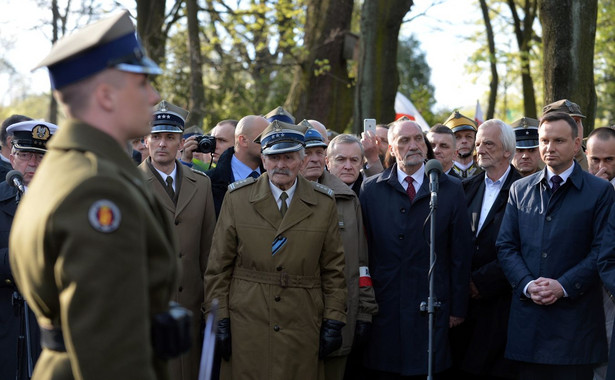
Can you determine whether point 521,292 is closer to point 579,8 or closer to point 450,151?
point 450,151

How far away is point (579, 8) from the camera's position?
9.88 meters

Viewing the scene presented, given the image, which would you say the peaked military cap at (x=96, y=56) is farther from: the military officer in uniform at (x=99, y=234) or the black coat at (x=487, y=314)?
the black coat at (x=487, y=314)

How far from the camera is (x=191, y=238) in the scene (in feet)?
21.4

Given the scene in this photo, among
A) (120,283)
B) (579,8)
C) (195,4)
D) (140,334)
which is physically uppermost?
(195,4)

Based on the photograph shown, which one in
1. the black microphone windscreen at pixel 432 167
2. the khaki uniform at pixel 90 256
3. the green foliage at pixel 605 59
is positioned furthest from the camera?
the green foliage at pixel 605 59

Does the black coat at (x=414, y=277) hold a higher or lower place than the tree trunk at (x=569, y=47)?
lower

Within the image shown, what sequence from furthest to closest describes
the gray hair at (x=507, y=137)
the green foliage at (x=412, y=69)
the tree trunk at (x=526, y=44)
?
the green foliage at (x=412, y=69)
the tree trunk at (x=526, y=44)
the gray hair at (x=507, y=137)

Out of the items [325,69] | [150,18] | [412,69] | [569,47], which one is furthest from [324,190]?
[412,69]

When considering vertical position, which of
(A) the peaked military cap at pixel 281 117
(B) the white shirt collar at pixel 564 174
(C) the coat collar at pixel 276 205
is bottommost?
(C) the coat collar at pixel 276 205

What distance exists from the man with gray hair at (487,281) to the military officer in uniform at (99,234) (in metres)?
4.23

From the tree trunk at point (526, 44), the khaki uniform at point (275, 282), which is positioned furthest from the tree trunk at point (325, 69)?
the khaki uniform at point (275, 282)

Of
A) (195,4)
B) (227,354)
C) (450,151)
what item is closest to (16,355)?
(227,354)

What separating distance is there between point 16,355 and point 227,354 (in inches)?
59.5

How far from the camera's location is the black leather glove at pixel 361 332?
642 centimetres
